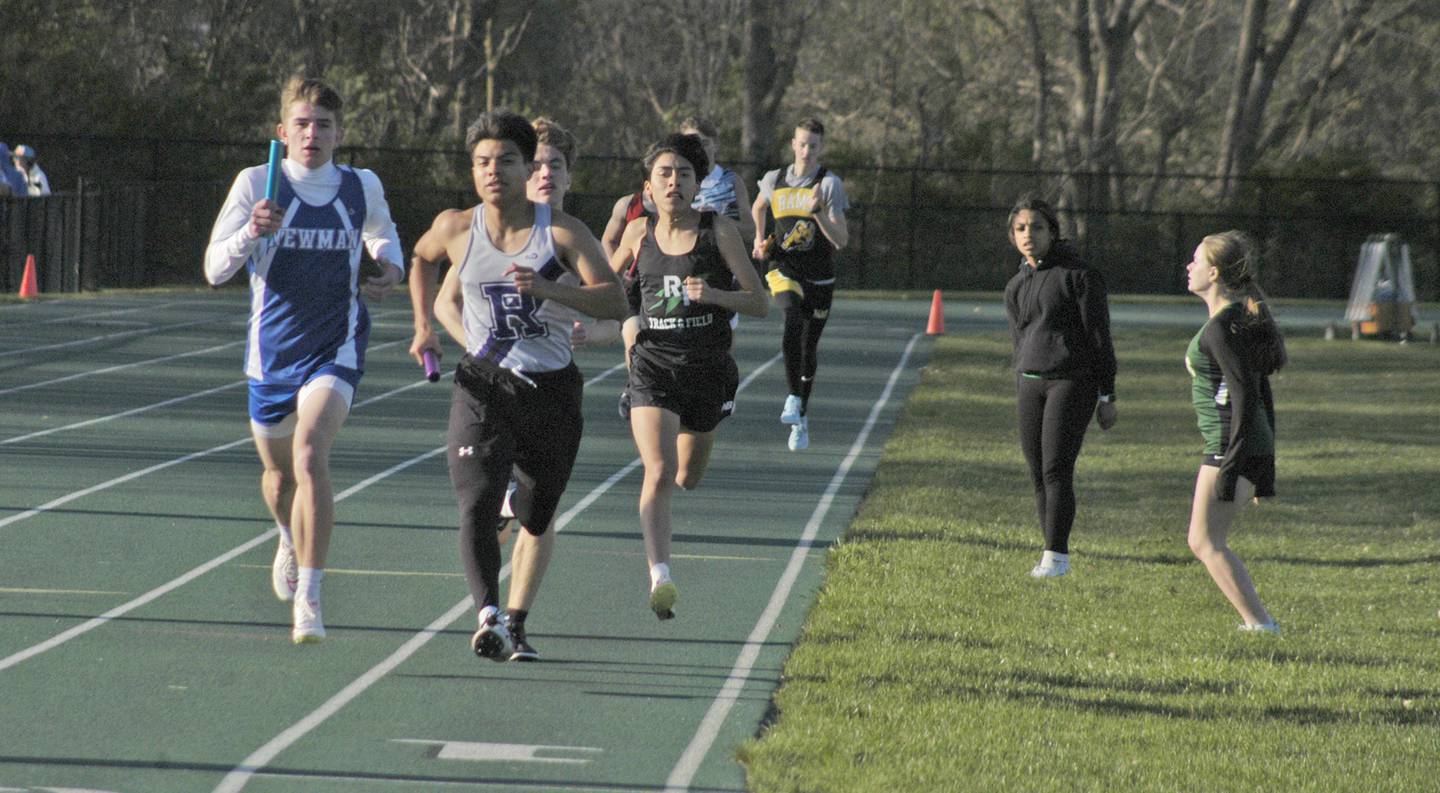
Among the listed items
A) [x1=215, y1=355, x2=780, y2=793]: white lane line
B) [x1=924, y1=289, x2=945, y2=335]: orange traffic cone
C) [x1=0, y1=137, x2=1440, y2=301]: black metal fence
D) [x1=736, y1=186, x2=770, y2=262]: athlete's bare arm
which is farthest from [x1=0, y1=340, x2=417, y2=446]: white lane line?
[x1=0, y1=137, x2=1440, y2=301]: black metal fence

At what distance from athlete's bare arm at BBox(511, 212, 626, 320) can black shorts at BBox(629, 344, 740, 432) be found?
1351 mm

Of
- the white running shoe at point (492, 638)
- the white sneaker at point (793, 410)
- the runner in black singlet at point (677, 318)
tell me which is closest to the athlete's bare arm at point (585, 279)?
the white running shoe at point (492, 638)

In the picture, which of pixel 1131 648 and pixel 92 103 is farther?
pixel 92 103

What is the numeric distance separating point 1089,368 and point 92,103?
103ft

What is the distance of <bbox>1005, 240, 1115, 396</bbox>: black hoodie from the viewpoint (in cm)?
955

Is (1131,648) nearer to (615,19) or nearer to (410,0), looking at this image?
(410,0)

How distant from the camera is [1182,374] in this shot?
24453 mm

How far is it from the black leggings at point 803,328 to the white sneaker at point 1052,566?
12.5 ft

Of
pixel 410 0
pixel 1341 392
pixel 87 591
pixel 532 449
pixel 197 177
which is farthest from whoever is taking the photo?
pixel 410 0

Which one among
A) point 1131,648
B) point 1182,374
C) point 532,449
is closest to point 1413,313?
point 1182,374

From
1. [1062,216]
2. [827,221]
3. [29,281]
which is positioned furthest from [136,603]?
[1062,216]

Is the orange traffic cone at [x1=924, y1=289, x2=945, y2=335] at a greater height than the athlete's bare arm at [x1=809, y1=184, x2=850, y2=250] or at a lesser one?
lesser

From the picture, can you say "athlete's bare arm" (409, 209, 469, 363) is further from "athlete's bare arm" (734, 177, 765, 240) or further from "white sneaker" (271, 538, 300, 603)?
"athlete's bare arm" (734, 177, 765, 240)

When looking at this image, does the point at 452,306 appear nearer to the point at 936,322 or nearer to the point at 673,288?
the point at 673,288
